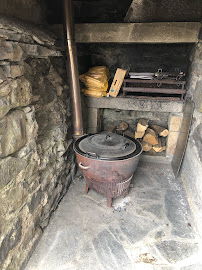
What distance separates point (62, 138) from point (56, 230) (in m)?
1.08

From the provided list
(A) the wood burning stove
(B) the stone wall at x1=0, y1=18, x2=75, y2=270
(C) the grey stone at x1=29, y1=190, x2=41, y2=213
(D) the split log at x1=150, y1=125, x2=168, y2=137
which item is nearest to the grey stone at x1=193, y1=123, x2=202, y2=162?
(A) the wood burning stove

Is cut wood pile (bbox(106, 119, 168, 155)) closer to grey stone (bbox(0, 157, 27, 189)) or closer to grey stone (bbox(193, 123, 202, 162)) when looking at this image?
grey stone (bbox(193, 123, 202, 162))

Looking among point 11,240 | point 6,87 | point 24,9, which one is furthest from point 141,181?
point 24,9

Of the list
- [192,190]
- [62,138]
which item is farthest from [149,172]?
[62,138]

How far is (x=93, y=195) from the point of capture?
290cm

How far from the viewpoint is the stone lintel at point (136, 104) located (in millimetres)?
3229

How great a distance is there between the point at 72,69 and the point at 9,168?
4.93ft

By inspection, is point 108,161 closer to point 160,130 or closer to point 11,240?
point 11,240

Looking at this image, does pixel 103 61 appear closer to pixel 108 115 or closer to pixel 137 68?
pixel 137 68

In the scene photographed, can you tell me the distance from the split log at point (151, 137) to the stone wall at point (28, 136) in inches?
58.8

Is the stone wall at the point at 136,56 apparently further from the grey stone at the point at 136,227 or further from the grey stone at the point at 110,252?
the grey stone at the point at 110,252

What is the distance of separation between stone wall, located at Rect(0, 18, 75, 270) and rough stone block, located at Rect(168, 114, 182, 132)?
1.72m

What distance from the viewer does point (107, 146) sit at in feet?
8.14

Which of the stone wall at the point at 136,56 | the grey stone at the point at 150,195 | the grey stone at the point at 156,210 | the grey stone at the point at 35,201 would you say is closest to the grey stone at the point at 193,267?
the grey stone at the point at 156,210
